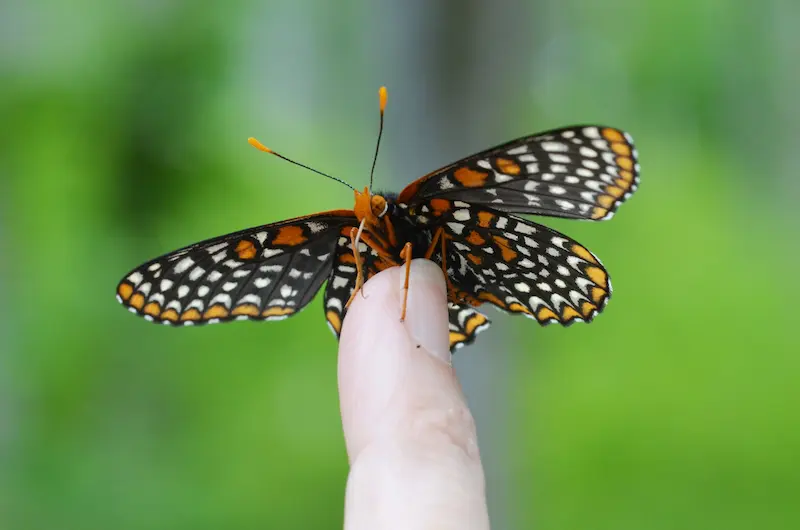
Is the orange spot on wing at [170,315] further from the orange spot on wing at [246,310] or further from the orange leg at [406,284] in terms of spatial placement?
the orange leg at [406,284]

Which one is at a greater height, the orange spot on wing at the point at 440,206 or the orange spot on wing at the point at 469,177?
the orange spot on wing at the point at 469,177

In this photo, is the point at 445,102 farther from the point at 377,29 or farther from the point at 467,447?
the point at 467,447

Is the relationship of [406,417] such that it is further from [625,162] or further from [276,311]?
[625,162]

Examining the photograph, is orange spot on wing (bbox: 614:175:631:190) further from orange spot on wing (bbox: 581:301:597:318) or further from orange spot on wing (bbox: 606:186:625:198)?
orange spot on wing (bbox: 581:301:597:318)

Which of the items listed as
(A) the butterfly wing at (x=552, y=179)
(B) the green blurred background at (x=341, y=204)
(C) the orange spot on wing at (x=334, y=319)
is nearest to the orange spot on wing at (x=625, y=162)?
(A) the butterfly wing at (x=552, y=179)

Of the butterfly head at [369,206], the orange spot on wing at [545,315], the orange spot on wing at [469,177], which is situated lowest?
the orange spot on wing at [545,315]

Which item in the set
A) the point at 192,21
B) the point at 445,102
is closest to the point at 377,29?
the point at 445,102
